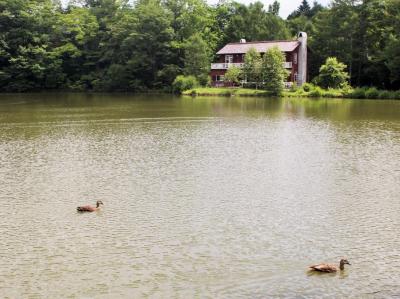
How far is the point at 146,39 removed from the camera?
8331cm

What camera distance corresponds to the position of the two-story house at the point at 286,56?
7450cm

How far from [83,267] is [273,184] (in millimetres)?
10138

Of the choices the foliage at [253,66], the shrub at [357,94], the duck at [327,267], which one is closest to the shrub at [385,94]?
the shrub at [357,94]

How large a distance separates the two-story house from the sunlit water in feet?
138

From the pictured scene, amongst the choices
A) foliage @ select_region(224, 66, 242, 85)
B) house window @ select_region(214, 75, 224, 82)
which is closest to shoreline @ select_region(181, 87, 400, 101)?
foliage @ select_region(224, 66, 242, 85)

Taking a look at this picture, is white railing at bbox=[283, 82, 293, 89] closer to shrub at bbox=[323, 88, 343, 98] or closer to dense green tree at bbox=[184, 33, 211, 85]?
shrub at bbox=[323, 88, 343, 98]

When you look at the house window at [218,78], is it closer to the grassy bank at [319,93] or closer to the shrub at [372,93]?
the grassy bank at [319,93]

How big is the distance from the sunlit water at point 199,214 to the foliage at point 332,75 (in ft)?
115

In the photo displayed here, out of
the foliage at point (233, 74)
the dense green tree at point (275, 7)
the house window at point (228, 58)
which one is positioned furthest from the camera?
the dense green tree at point (275, 7)

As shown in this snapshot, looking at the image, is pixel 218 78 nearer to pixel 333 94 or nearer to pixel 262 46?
pixel 262 46

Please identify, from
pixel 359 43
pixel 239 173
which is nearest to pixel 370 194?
pixel 239 173

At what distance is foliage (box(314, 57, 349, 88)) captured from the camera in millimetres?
67500

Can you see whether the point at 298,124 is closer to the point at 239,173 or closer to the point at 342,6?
the point at 239,173

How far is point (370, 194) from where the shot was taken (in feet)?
63.1
